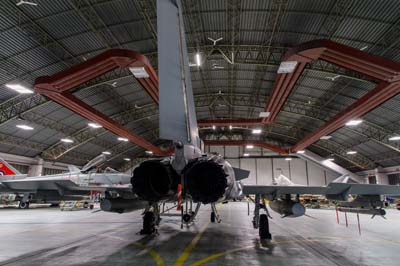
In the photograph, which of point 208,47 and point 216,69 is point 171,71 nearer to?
point 208,47

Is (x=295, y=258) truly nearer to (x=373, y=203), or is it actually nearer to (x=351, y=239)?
(x=351, y=239)

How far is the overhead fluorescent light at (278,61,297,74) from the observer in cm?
1318

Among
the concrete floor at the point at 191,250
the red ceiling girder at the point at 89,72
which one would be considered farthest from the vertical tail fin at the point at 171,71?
the red ceiling girder at the point at 89,72

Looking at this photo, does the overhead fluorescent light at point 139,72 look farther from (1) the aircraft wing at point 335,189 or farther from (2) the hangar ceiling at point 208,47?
(1) the aircraft wing at point 335,189

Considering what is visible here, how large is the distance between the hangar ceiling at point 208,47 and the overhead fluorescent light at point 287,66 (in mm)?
2466

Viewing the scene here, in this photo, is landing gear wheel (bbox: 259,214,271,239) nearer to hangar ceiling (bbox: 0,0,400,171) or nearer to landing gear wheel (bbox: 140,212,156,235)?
landing gear wheel (bbox: 140,212,156,235)

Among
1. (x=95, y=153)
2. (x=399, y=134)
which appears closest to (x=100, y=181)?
(x=95, y=153)

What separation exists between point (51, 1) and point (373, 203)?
16.1 metres

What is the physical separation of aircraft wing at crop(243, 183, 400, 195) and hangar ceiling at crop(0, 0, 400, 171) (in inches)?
356

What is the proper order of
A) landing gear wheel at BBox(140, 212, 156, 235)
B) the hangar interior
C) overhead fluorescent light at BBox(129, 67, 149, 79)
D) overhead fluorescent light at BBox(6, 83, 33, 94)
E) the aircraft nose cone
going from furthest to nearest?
overhead fluorescent light at BBox(6, 83, 33, 94) → overhead fluorescent light at BBox(129, 67, 149, 79) → the hangar interior → landing gear wheel at BBox(140, 212, 156, 235) → the aircraft nose cone

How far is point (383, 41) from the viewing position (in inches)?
567

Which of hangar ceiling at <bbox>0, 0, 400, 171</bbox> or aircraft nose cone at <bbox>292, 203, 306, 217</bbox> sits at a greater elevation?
hangar ceiling at <bbox>0, 0, 400, 171</bbox>

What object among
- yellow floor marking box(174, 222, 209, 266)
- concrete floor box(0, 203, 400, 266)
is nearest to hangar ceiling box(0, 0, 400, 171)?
concrete floor box(0, 203, 400, 266)

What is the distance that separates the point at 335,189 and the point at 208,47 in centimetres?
1223
